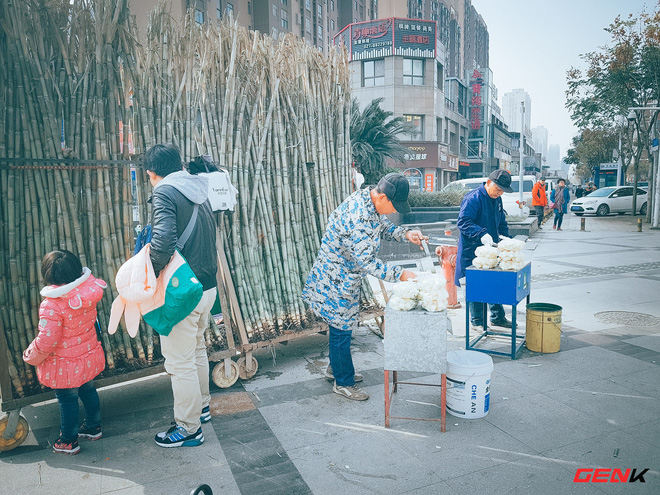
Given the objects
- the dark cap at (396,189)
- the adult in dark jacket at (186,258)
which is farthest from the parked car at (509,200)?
the adult in dark jacket at (186,258)

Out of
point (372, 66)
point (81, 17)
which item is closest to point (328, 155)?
point (81, 17)

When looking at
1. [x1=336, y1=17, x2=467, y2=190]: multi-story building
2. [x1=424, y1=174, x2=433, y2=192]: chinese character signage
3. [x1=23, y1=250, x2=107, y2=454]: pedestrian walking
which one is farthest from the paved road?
[x1=336, y1=17, x2=467, y2=190]: multi-story building

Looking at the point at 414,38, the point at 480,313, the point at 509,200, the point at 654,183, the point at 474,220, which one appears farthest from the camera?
the point at 414,38

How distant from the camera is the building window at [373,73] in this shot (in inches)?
1335

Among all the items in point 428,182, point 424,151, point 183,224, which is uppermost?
point 424,151

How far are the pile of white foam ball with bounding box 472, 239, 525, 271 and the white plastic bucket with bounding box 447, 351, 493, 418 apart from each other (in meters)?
1.33

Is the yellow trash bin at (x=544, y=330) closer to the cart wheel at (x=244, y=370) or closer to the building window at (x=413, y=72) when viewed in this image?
the cart wheel at (x=244, y=370)

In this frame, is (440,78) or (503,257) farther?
(440,78)

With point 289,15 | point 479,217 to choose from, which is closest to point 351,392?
point 479,217

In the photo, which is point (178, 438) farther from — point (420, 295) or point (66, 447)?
point (420, 295)

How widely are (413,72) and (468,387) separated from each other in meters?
33.8

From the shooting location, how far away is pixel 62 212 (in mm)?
3641

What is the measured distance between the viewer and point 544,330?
4914mm

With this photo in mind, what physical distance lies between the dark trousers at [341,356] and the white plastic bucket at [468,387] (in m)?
0.83
